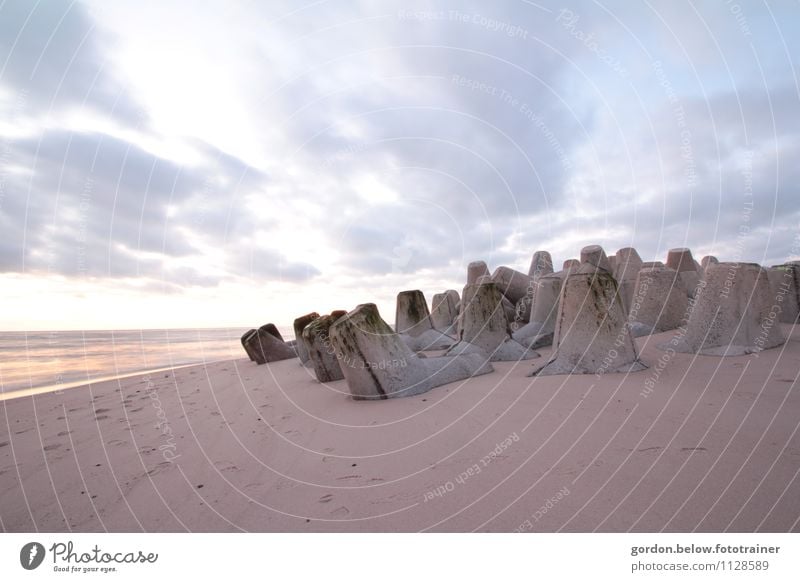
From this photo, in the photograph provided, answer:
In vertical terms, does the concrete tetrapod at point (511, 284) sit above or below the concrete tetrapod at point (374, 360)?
above

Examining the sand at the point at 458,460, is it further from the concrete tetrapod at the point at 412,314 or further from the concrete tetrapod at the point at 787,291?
the concrete tetrapod at the point at 412,314

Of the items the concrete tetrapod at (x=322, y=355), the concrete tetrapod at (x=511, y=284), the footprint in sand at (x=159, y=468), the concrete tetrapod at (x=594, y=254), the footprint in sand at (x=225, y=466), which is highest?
the concrete tetrapod at (x=594, y=254)

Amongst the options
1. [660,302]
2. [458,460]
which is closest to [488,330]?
[660,302]

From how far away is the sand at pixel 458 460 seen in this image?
2336 mm

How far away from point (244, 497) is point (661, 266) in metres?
8.92

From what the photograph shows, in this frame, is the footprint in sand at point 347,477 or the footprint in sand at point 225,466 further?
the footprint in sand at point 225,466

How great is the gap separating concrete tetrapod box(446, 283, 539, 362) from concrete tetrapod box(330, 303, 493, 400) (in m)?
1.79

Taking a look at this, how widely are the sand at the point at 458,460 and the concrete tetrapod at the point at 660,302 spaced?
8.99 feet

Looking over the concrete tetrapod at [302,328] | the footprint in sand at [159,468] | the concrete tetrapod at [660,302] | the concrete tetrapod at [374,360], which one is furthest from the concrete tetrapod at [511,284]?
the footprint in sand at [159,468]

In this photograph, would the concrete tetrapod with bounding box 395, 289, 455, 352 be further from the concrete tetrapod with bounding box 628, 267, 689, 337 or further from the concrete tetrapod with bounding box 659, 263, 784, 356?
the concrete tetrapod with bounding box 659, 263, 784, 356

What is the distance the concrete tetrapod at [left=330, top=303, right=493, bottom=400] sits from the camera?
5316mm

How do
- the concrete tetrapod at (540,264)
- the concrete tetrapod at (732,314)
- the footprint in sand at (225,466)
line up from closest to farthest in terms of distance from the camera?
the footprint in sand at (225,466), the concrete tetrapod at (732,314), the concrete tetrapod at (540,264)

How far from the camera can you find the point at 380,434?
394cm
